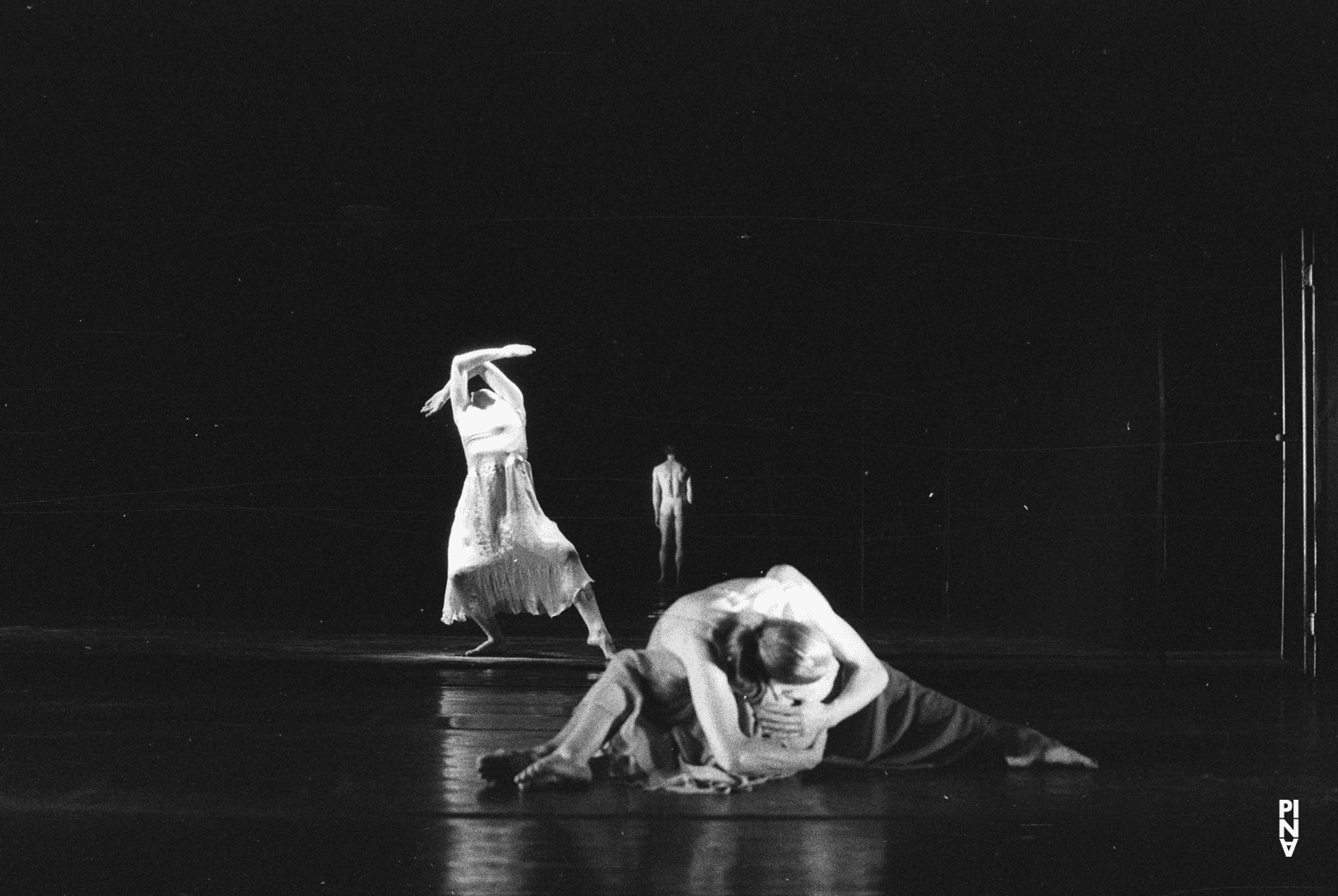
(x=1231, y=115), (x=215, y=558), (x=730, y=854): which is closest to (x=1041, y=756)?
(x=730, y=854)

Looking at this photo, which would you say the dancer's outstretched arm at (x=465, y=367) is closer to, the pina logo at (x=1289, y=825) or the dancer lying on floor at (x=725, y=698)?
the dancer lying on floor at (x=725, y=698)

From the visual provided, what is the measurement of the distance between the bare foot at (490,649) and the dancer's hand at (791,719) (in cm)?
413

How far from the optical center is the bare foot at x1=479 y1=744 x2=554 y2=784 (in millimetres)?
4772

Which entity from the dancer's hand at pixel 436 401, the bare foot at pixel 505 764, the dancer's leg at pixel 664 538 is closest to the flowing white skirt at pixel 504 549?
the dancer's hand at pixel 436 401

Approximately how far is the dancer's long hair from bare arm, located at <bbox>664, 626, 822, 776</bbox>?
0.18 ft

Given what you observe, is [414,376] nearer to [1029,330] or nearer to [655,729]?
[1029,330]

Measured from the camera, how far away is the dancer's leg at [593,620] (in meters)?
8.12

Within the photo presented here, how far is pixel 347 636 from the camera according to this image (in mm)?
9531

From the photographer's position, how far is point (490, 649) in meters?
8.77

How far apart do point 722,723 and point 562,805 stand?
54cm

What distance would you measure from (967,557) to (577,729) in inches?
348

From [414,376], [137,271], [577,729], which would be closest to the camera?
[577,729]

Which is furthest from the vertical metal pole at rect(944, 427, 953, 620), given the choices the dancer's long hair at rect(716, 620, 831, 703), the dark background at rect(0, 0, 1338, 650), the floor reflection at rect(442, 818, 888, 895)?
the floor reflection at rect(442, 818, 888, 895)

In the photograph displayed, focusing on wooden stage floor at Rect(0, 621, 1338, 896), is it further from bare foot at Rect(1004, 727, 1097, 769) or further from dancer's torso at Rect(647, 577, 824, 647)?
dancer's torso at Rect(647, 577, 824, 647)
